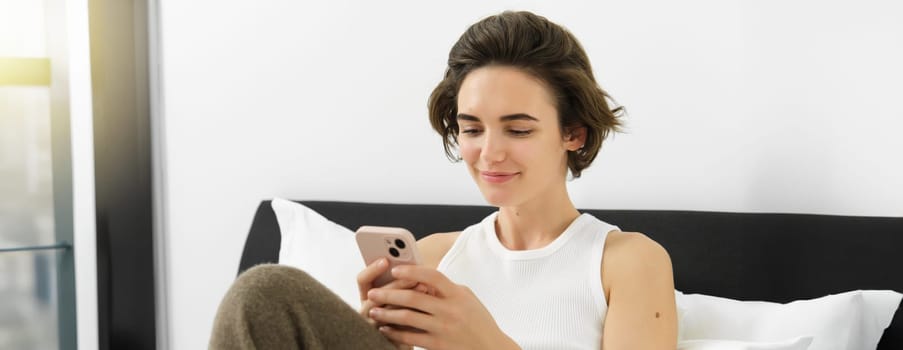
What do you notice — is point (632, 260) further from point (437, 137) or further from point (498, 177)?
point (437, 137)

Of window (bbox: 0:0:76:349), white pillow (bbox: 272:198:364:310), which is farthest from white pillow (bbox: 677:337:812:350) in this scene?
window (bbox: 0:0:76:349)

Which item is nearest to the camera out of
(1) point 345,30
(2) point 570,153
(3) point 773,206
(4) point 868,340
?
(4) point 868,340

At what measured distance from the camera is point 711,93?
1.91 metres

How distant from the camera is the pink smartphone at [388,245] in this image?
4.34 ft

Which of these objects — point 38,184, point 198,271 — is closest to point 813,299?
point 198,271

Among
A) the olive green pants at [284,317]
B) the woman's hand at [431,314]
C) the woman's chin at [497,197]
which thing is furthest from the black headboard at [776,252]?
the olive green pants at [284,317]

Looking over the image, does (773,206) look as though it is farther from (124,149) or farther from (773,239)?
(124,149)

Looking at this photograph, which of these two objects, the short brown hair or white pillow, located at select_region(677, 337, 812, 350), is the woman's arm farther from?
the short brown hair

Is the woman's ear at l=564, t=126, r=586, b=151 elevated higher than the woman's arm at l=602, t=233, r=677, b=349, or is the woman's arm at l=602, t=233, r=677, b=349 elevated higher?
the woman's ear at l=564, t=126, r=586, b=151

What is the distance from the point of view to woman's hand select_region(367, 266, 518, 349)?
1.32m

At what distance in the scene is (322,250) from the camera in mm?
2066

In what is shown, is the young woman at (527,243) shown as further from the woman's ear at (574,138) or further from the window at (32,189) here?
the window at (32,189)

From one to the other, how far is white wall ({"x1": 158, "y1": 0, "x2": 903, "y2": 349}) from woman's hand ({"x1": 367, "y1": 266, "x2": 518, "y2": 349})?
757mm

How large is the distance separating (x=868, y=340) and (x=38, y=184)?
2.28 m
